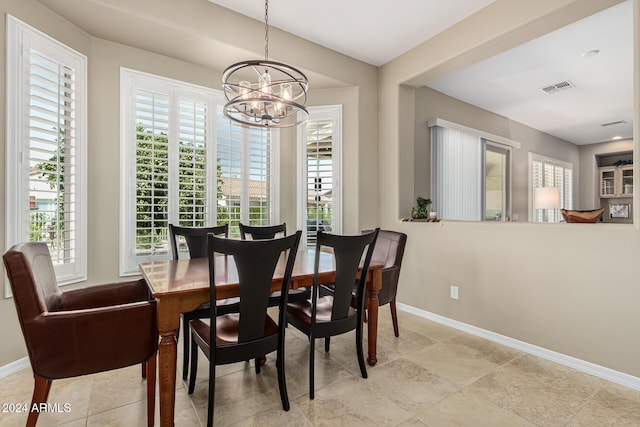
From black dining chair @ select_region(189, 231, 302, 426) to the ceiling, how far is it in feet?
7.98

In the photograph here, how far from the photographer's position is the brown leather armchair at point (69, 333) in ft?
4.81

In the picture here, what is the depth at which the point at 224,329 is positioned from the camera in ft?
6.28

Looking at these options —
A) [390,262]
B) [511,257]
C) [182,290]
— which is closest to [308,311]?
[182,290]

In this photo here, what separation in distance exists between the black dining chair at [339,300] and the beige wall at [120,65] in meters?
1.79

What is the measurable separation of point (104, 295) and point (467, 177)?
458cm

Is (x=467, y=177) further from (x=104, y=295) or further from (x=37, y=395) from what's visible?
(x=37, y=395)

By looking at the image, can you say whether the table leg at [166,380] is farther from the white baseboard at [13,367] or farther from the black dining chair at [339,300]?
the white baseboard at [13,367]

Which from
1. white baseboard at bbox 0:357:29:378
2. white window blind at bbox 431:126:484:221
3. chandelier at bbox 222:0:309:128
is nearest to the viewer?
chandelier at bbox 222:0:309:128

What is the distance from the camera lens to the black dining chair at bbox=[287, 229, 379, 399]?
201 centimetres

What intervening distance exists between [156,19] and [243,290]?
243 cm

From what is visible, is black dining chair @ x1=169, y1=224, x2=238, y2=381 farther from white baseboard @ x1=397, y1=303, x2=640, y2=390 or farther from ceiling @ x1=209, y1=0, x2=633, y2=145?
white baseboard @ x1=397, y1=303, x2=640, y2=390

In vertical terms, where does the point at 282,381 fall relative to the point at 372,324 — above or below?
below

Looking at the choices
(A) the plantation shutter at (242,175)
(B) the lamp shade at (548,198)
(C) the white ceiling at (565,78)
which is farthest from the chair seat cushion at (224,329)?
(B) the lamp shade at (548,198)

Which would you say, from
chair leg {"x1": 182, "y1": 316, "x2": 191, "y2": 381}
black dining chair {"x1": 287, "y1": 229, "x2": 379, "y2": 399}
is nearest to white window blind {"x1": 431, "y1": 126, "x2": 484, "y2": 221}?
black dining chair {"x1": 287, "y1": 229, "x2": 379, "y2": 399}
